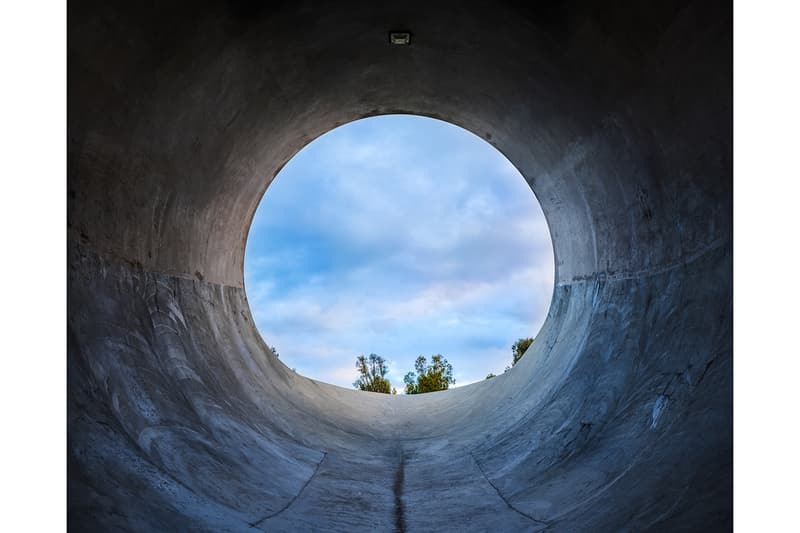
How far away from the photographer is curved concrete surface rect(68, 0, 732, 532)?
3.68 m

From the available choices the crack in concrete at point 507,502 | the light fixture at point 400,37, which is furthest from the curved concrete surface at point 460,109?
the light fixture at point 400,37

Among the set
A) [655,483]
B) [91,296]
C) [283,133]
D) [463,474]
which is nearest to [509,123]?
[283,133]

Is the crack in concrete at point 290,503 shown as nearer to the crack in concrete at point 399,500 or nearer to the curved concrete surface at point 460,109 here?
the curved concrete surface at point 460,109

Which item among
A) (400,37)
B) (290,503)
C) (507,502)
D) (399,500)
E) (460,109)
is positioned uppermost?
(460,109)

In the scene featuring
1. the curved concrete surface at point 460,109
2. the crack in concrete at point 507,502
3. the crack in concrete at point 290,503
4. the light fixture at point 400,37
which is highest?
the light fixture at point 400,37

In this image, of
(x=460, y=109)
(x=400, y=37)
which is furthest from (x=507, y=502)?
(x=460, y=109)

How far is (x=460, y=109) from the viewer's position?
7.79 m

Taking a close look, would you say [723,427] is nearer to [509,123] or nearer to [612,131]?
[612,131]

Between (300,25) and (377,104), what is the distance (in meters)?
2.73

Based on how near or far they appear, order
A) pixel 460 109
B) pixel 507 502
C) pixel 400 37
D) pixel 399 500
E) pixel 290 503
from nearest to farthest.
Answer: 1. pixel 290 503
2. pixel 507 502
3. pixel 399 500
4. pixel 400 37
5. pixel 460 109

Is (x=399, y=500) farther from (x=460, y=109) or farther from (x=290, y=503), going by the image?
(x=460, y=109)

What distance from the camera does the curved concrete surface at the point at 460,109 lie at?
3678mm

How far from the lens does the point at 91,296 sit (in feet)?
13.3

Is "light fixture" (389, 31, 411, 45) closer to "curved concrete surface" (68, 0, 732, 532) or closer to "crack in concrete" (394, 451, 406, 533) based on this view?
"curved concrete surface" (68, 0, 732, 532)
